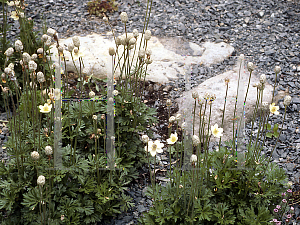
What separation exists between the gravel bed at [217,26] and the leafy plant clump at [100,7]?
0.32ft

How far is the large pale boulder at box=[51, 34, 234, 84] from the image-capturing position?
4188 mm

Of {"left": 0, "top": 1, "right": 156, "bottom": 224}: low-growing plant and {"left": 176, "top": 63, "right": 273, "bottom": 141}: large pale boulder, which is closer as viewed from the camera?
{"left": 0, "top": 1, "right": 156, "bottom": 224}: low-growing plant

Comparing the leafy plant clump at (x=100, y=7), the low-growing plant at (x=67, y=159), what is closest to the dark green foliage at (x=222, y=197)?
the low-growing plant at (x=67, y=159)

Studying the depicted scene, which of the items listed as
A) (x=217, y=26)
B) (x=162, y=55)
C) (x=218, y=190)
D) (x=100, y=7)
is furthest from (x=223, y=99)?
(x=100, y=7)

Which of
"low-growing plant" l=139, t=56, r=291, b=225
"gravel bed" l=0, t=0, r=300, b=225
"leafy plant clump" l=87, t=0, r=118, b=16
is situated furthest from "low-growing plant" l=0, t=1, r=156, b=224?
"leafy plant clump" l=87, t=0, r=118, b=16

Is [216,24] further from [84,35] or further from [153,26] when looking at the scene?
[84,35]

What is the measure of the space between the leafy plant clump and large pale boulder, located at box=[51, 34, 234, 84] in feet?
2.57

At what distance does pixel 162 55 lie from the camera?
452 cm

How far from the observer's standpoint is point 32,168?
2340mm

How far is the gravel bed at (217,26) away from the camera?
409cm

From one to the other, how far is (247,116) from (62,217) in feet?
7.39

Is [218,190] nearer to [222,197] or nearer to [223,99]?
[222,197]

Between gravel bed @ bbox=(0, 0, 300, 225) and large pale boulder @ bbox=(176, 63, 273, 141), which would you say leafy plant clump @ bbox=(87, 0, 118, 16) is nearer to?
gravel bed @ bbox=(0, 0, 300, 225)

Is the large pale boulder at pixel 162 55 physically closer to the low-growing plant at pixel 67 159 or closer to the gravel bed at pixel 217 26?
the gravel bed at pixel 217 26
